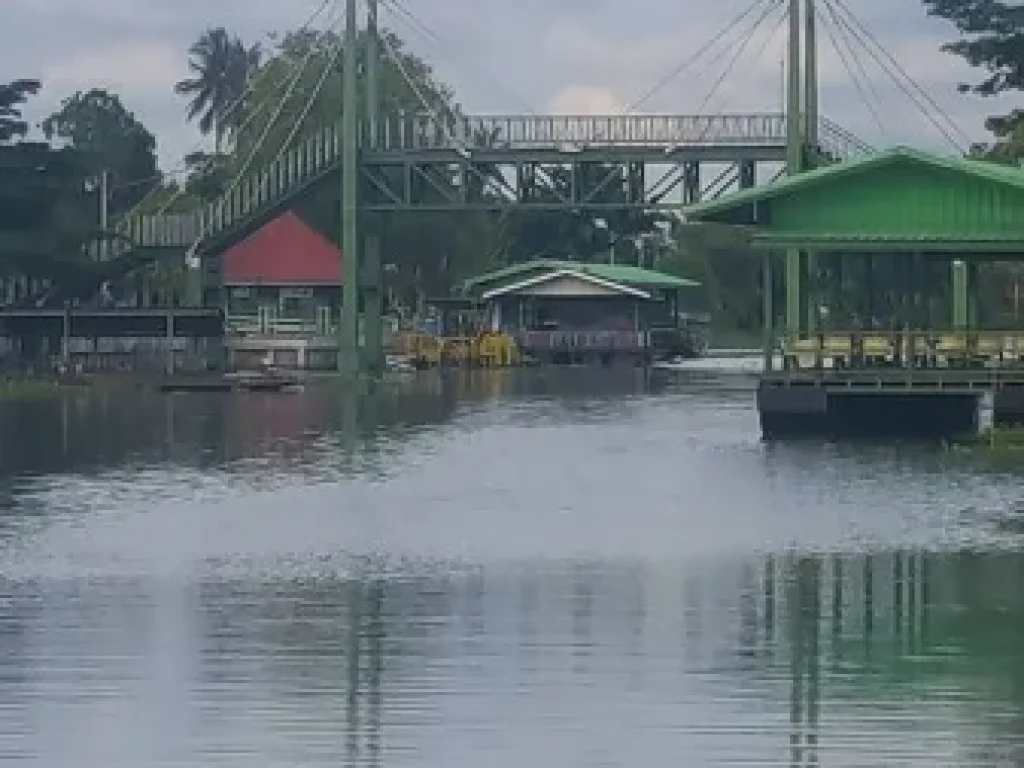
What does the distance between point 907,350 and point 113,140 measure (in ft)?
338

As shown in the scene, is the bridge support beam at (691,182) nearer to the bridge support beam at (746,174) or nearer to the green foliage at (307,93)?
the bridge support beam at (746,174)

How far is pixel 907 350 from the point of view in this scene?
4569cm

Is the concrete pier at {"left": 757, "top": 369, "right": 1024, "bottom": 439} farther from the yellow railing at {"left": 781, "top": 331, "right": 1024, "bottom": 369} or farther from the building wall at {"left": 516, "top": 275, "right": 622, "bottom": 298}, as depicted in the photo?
the building wall at {"left": 516, "top": 275, "right": 622, "bottom": 298}

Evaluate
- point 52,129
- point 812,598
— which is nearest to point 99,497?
point 812,598

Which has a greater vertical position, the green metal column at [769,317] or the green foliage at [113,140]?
the green foliage at [113,140]

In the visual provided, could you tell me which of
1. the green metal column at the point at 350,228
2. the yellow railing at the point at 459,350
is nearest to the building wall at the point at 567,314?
the yellow railing at the point at 459,350

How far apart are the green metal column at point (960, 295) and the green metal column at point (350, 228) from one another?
68.7 feet

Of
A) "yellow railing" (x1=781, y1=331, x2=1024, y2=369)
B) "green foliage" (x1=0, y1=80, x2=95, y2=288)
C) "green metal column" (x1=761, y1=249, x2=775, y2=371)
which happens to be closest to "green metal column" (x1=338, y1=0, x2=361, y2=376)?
"green foliage" (x1=0, y1=80, x2=95, y2=288)

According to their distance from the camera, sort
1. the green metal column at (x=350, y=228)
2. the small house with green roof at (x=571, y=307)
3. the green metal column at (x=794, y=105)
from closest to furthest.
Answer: the green metal column at (x=794, y=105) → the green metal column at (x=350, y=228) → the small house with green roof at (x=571, y=307)

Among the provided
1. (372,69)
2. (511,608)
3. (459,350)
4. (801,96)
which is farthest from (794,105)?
(511,608)

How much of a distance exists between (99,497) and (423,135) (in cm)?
4942

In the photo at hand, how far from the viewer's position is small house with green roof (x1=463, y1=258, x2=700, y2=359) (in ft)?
318

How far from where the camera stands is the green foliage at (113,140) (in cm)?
13275

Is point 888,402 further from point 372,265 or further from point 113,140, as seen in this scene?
point 113,140
